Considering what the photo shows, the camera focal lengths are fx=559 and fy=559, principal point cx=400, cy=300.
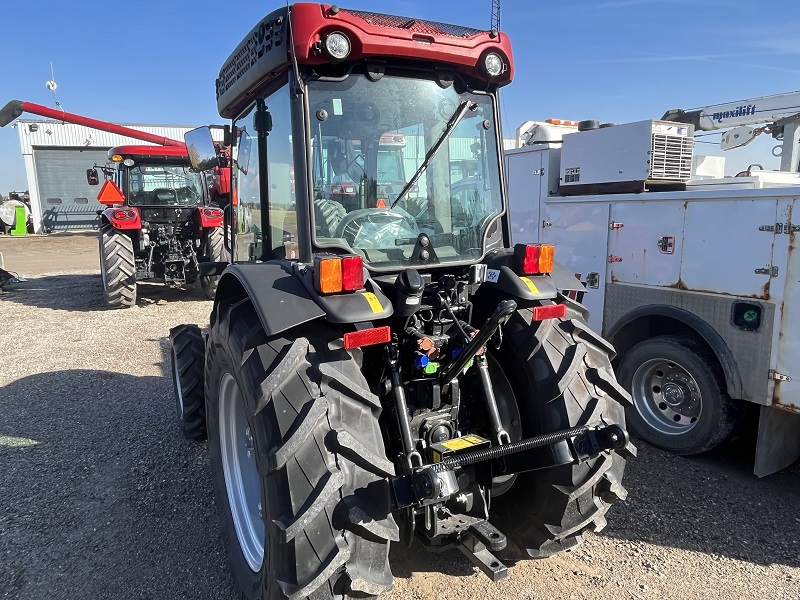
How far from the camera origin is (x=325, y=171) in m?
2.44

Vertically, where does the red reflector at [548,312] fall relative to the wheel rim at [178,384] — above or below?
above

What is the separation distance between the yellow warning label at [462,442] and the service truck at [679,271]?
7.55 feet

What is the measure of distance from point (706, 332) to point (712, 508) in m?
1.17

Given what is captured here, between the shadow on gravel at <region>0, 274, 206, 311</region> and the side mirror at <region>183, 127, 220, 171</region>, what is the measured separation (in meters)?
6.73

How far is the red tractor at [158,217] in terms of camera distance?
904 centimetres

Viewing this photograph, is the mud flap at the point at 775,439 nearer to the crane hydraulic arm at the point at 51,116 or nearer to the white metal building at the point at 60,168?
the crane hydraulic arm at the point at 51,116

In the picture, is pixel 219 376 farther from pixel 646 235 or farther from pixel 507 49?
pixel 646 235

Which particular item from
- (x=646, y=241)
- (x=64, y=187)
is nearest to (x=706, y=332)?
(x=646, y=241)

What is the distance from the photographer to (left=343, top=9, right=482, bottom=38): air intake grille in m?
2.38

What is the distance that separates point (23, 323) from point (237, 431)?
705 cm

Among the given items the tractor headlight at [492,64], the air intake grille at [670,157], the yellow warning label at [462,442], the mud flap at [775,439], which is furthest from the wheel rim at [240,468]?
the air intake grille at [670,157]

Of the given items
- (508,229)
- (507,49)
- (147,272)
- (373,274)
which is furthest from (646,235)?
(147,272)

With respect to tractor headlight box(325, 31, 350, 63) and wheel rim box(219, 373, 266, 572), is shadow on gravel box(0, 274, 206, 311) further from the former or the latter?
tractor headlight box(325, 31, 350, 63)

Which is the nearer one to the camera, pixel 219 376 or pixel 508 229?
pixel 219 376
